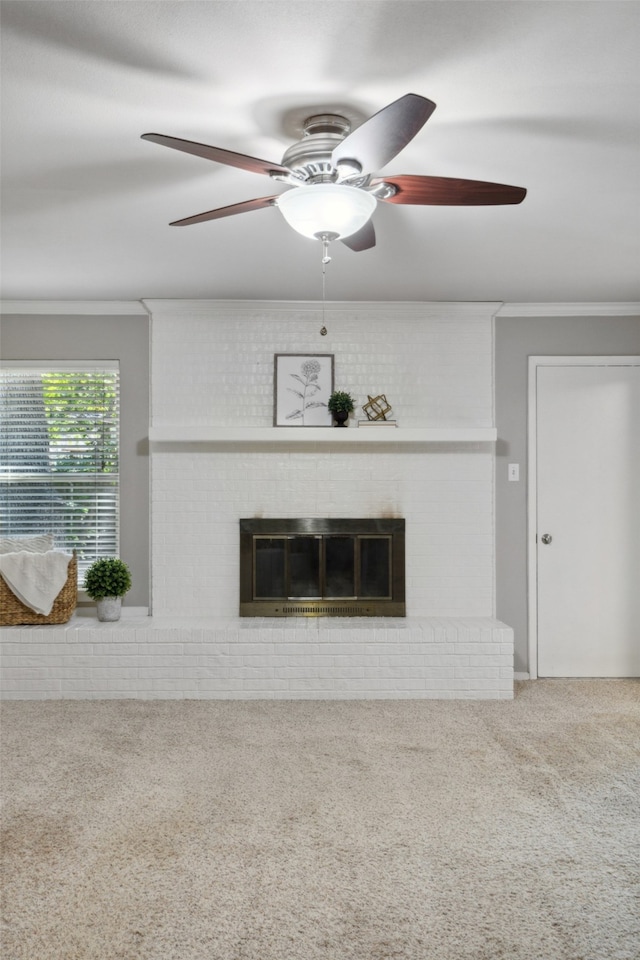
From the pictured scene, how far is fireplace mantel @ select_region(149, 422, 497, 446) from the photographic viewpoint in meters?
4.50

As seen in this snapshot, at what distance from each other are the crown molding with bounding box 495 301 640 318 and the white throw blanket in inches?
129

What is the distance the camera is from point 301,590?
4.66 metres

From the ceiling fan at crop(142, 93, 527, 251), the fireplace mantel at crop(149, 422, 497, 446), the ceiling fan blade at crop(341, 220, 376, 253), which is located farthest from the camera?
the fireplace mantel at crop(149, 422, 497, 446)

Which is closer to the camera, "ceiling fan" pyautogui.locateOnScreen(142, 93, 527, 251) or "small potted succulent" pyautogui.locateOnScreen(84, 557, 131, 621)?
"ceiling fan" pyautogui.locateOnScreen(142, 93, 527, 251)

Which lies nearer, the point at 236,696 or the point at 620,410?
the point at 236,696

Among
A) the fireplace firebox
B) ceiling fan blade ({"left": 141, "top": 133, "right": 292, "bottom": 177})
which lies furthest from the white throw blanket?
ceiling fan blade ({"left": 141, "top": 133, "right": 292, "bottom": 177})

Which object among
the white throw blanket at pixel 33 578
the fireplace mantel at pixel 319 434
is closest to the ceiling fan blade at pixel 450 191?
the fireplace mantel at pixel 319 434

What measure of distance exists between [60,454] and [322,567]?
1888 millimetres

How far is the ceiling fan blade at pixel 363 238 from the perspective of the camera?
2.57 m

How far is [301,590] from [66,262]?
2381mm

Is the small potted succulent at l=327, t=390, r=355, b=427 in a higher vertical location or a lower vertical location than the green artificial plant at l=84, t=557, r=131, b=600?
higher

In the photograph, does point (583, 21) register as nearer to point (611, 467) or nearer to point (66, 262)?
point (66, 262)

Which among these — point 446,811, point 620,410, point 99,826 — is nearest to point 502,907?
point 446,811

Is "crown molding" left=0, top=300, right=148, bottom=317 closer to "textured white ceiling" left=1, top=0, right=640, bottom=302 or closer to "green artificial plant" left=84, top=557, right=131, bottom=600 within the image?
"textured white ceiling" left=1, top=0, right=640, bottom=302
